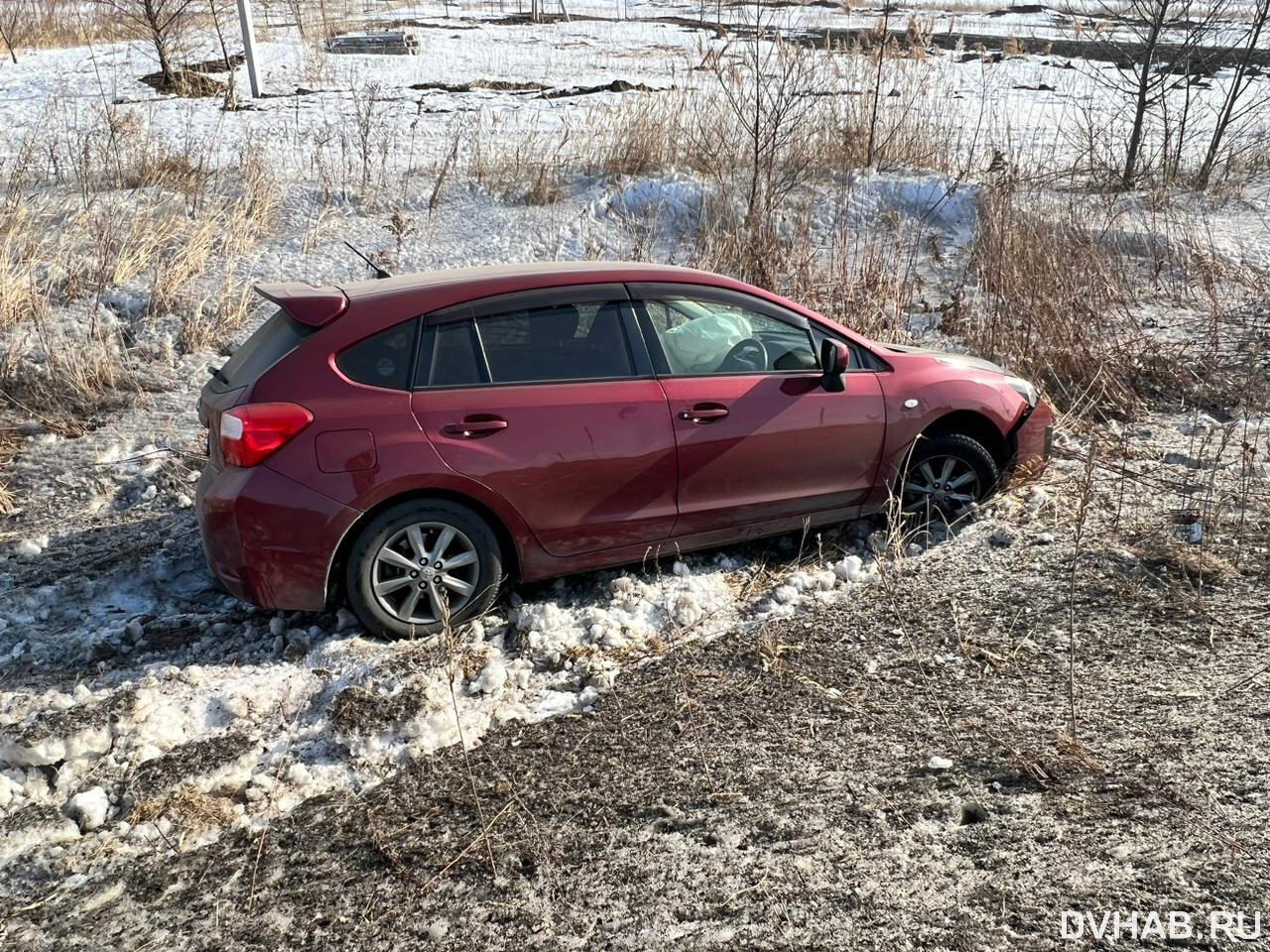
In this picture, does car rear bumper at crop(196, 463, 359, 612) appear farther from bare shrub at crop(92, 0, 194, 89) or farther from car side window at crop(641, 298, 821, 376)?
bare shrub at crop(92, 0, 194, 89)

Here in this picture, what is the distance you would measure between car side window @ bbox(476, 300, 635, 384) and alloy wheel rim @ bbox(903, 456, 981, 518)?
1.85 metres

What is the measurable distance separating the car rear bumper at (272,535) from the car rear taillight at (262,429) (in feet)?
0.23

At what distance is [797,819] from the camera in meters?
3.44

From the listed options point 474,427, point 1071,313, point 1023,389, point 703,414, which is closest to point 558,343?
point 474,427

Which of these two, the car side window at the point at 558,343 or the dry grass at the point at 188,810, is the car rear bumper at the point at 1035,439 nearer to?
the car side window at the point at 558,343

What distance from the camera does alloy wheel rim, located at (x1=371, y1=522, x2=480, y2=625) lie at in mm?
4578

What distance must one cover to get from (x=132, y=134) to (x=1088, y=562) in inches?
446

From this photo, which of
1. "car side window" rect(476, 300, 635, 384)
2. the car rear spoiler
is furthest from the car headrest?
the car rear spoiler

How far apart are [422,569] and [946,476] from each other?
9.80ft

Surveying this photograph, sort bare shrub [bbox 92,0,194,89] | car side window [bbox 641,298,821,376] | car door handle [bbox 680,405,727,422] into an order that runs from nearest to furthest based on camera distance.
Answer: car door handle [bbox 680,405,727,422] < car side window [bbox 641,298,821,376] < bare shrub [bbox 92,0,194,89]

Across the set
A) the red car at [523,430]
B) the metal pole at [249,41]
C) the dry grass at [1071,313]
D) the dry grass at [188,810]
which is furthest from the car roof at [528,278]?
the metal pole at [249,41]

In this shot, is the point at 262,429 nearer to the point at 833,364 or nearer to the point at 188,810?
the point at 188,810

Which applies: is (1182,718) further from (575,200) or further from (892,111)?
(892,111)

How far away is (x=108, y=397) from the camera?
25.2ft
